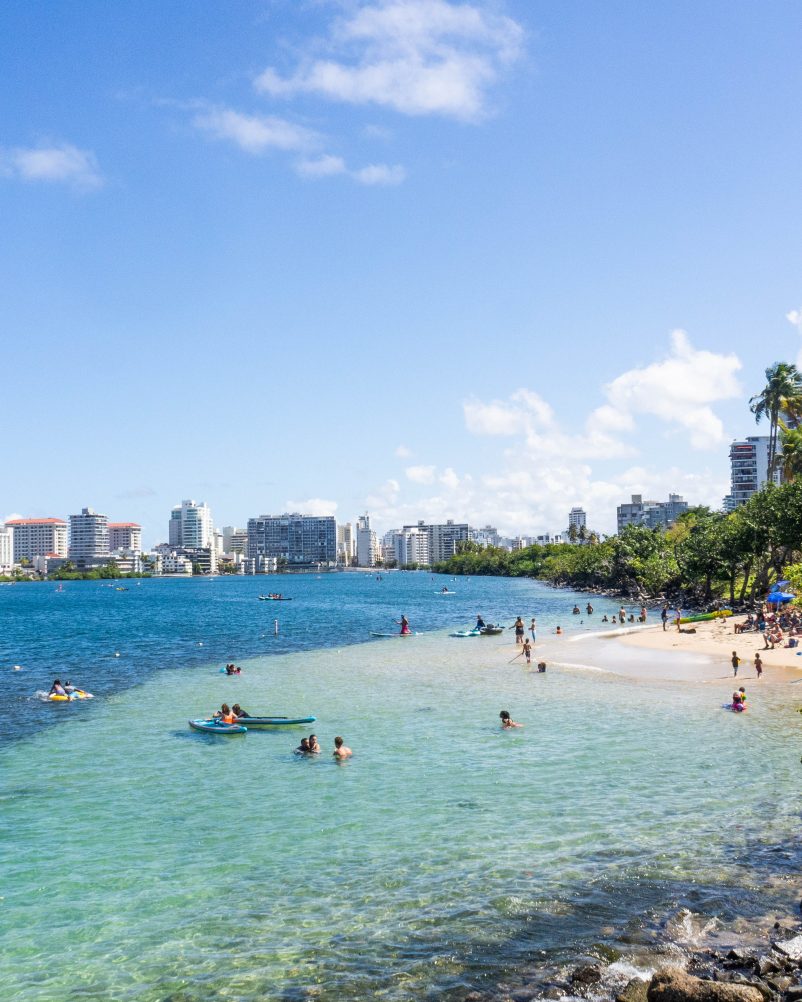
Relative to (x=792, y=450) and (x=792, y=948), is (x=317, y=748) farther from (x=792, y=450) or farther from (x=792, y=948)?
(x=792, y=450)

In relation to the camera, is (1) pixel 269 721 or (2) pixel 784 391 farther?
(2) pixel 784 391

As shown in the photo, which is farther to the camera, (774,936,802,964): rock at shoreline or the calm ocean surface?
the calm ocean surface

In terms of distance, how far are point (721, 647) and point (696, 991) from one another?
150 ft

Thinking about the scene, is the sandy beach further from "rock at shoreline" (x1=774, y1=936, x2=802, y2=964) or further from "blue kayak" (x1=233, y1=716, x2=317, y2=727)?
"rock at shoreline" (x1=774, y1=936, x2=802, y2=964)

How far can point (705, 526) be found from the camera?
9525 centimetres

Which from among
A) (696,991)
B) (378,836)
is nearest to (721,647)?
(378,836)

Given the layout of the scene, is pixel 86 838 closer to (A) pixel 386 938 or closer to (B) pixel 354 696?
(A) pixel 386 938

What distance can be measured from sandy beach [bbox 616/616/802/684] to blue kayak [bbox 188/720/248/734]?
2470cm

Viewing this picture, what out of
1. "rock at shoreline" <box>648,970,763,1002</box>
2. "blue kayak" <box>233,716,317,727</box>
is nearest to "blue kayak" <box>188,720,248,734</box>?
"blue kayak" <box>233,716,317,727</box>

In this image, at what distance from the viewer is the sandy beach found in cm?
4269

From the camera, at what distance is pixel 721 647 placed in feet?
174

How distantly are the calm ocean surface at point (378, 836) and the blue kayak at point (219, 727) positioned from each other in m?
0.52

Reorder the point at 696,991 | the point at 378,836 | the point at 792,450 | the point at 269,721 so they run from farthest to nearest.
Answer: the point at 792,450 → the point at 269,721 → the point at 378,836 → the point at 696,991

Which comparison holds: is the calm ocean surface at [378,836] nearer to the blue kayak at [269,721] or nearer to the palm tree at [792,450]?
the blue kayak at [269,721]
